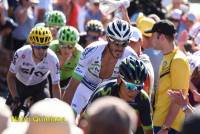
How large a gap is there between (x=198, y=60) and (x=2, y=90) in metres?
4.75

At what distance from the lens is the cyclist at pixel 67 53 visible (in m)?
10.1

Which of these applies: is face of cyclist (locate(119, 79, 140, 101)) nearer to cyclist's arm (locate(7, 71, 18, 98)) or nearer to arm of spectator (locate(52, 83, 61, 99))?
arm of spectator (locate(52, 83, 61, 99))

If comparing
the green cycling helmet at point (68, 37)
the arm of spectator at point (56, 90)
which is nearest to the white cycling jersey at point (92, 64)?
the arm of spectator at point (56, 90)

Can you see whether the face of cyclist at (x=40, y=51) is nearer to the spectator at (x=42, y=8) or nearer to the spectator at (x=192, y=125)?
the spectator at (x=42, y=8)

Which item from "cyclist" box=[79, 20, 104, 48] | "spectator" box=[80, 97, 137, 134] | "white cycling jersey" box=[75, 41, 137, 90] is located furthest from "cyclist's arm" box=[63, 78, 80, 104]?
"spectator" box=[80, 97, 137, 134]

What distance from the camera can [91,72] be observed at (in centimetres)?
803

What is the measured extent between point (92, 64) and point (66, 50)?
224cm

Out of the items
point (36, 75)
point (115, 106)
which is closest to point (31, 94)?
point (36, 75)

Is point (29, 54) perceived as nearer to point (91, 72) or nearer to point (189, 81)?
point (91, 72)

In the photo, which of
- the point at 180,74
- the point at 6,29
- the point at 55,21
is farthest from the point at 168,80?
the point at 6,29

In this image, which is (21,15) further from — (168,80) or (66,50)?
(168,80)

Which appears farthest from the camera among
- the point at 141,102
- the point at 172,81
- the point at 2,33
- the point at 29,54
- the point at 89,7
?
the point at 89,7

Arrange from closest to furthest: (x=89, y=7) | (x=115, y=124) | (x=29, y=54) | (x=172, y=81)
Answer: (x=115, y=124), (x=172, y=81), (x=29, y=54), (x=89, y=7)

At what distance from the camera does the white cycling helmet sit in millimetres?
7812
